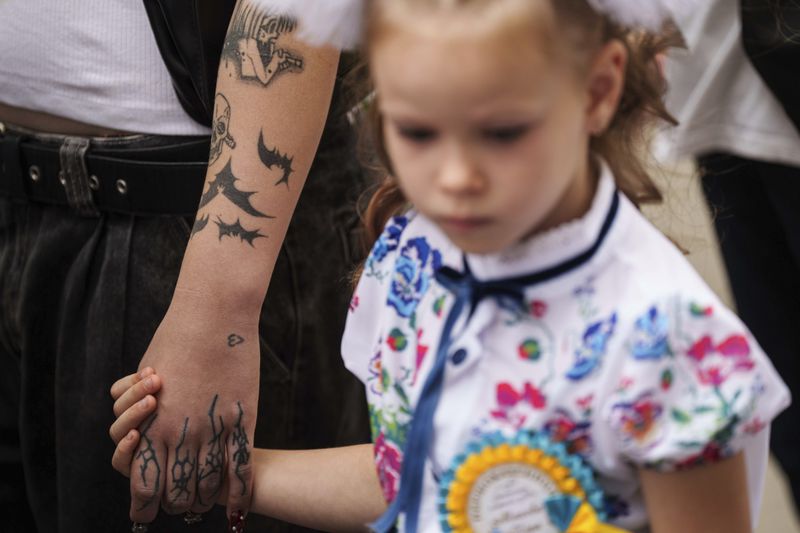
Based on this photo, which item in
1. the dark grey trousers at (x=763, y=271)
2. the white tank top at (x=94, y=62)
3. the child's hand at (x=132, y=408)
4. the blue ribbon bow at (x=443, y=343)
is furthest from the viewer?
the dark grey trousers at (x=763, y=271)

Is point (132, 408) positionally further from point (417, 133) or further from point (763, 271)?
point (763, 271)

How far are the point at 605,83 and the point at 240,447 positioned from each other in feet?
2.21

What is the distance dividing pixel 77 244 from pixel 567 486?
0.90 m

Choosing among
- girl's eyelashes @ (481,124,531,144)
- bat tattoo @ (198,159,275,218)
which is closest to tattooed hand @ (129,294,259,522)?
bat tattoo @ (198,159,275,218)

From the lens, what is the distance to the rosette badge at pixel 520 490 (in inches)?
41.9

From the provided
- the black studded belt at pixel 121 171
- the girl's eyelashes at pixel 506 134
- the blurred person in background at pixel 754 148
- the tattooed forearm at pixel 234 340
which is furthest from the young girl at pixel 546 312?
the blurred person in background at pixel 754 148

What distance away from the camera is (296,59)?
145cm

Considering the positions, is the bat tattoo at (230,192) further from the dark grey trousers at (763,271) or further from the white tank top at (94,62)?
the dark grey trousers at (763,271)

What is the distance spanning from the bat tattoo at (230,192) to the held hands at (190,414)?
5.2 inches

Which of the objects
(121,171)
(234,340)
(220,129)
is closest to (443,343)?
(234,340)

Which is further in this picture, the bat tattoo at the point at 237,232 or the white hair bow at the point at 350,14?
the bat tattoo at the point at 237,232

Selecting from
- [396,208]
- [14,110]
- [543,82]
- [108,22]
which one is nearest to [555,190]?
[543,82]

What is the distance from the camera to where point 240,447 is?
145cm

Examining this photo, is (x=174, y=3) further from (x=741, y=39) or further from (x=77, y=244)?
(x=741, y=39)
